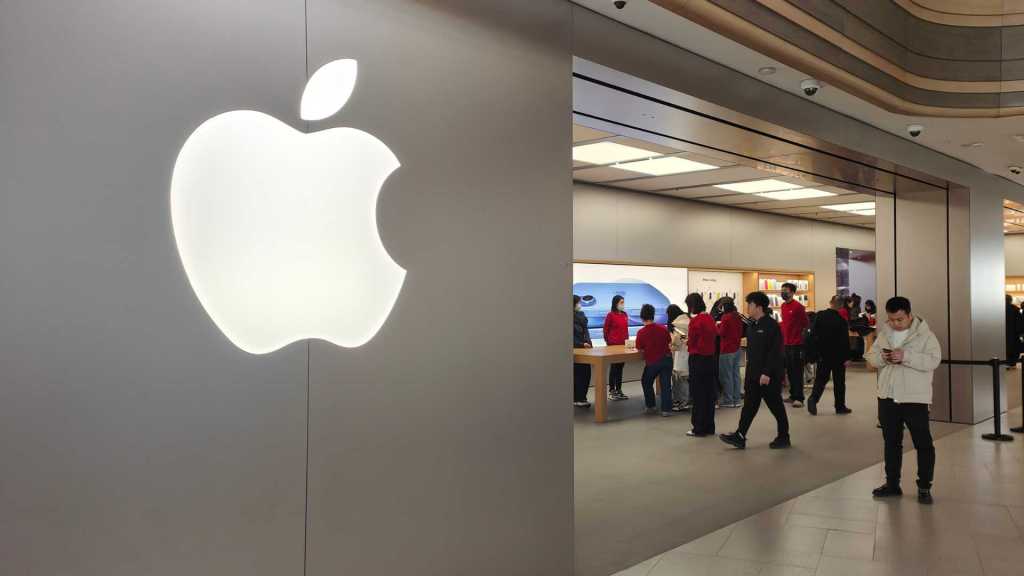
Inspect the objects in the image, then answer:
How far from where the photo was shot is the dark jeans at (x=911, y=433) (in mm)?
5656

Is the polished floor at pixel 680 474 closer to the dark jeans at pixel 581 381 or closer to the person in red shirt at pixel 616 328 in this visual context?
the dark jeans at pixel 581 381

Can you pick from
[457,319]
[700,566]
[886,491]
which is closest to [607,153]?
[886,491]

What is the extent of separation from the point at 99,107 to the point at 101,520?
51.7 inches

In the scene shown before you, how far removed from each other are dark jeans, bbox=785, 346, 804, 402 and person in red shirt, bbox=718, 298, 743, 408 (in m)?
0.77

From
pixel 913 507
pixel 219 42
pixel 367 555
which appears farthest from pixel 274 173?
pixel 913 507

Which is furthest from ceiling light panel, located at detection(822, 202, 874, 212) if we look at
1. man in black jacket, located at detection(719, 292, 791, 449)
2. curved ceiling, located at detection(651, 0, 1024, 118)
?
curved ceiling, located at detection(651, 0, 1024, 118)

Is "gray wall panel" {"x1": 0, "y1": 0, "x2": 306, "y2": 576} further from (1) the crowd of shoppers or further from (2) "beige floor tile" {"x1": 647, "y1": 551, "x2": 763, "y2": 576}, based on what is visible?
(1) the crowd of shoppers

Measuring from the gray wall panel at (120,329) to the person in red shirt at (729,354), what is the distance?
25.5 ft

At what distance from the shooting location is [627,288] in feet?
43.2

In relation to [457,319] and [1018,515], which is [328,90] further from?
[1018,515]

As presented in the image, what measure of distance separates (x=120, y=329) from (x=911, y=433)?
548cm

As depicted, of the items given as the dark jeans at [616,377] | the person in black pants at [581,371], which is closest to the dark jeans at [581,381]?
the person in black pants at [581,371]

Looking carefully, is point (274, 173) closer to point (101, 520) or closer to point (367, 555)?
point (101, 520)

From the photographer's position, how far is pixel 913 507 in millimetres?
5547
